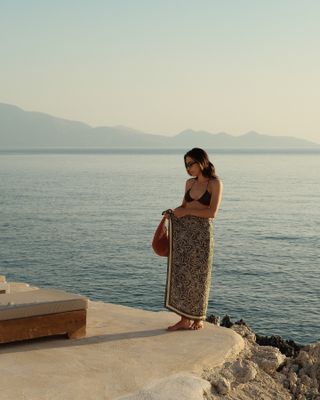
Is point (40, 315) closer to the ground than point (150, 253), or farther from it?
farther from it

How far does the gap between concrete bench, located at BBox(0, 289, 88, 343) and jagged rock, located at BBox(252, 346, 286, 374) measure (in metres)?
2.41

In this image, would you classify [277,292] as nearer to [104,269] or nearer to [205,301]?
[104,269]

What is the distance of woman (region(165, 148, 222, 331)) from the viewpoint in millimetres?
9164

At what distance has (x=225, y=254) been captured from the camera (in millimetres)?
34875

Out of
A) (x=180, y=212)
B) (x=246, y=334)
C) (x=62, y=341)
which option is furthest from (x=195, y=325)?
(x=62, y=341)

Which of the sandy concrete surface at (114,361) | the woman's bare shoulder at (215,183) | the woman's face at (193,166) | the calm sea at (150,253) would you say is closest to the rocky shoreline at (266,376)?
the sandy concrete surface at (114,361)

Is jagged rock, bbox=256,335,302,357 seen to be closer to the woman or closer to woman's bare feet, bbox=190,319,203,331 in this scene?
woman's bare feet, bbox=190,319,203,331

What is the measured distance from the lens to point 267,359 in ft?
30.8

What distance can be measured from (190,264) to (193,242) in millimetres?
309

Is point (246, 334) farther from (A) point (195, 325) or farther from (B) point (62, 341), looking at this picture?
(B) point (62, 341)

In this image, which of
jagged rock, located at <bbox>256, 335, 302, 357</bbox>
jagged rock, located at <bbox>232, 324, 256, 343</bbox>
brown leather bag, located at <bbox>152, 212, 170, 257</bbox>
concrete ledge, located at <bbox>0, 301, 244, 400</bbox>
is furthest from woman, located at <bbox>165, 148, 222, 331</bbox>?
jagged rock, located at <bbox>256, 335, 302, 357</bbox>

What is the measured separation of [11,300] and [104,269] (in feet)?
70.6

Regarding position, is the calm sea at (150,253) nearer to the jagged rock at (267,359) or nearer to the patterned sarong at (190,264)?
the jagged rock at (267,359)

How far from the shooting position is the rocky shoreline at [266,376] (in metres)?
8.22
